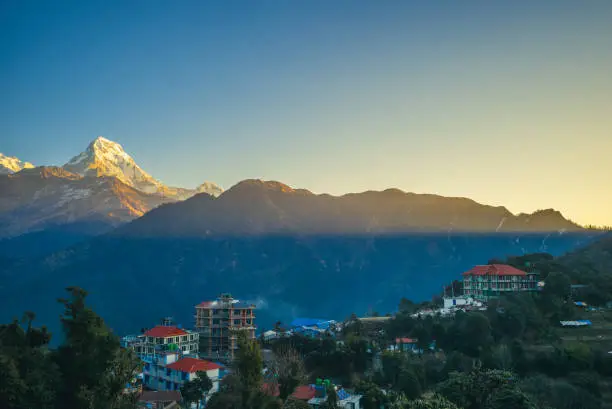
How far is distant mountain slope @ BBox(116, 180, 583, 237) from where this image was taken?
→ 16788 cm

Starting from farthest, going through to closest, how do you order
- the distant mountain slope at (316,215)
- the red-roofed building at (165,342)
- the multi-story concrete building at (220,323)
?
1. the distant mountain slope at (316,215)
2. the multi-story concrete building at (220,323)
3. the red-roofed building at (165,342)

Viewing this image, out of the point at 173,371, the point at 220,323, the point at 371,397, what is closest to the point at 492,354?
the point at 371,397

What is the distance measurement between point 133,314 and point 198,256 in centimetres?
3294

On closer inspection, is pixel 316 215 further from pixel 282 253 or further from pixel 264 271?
pixel 264 271

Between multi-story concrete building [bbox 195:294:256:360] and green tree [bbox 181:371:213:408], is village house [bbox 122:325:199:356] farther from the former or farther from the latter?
green tree [bbox 181:371:213:408]

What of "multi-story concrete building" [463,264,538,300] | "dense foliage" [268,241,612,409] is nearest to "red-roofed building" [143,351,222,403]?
"dense foliage" [268,241,612,409]

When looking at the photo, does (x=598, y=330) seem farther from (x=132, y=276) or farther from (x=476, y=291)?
(x=132, y=276)

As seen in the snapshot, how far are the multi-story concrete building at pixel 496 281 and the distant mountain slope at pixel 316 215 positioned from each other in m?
102

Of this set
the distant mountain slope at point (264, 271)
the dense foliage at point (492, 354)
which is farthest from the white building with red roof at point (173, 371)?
the distant mountain slope at point (264, 271)

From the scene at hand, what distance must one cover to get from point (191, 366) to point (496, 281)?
32507mm

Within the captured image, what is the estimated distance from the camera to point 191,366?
152 ft

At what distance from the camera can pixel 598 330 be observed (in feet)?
145

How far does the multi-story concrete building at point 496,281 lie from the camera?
58906mm

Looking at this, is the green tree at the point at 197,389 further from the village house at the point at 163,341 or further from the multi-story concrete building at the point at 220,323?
the multi-story concrete building at the point at 220,323
